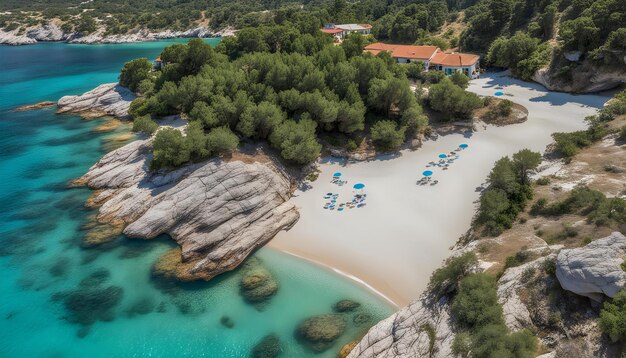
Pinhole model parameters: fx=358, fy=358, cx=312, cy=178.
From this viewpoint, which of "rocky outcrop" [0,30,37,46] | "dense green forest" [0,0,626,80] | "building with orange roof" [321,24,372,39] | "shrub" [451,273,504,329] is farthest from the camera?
"rocky outcrop" [0,30,37,46]

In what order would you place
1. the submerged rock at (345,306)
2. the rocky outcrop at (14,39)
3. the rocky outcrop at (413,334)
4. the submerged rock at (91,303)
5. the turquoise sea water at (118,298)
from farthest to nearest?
1. the rocky outcrop at (14,39)
2. the submerged rock at (91,303)
3. the submerged rock at (345,306)
4. the turquoise sea water at (118,298)
5. the rocky outcrop at (413,334)

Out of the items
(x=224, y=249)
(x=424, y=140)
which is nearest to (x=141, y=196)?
(x=224, y=249)

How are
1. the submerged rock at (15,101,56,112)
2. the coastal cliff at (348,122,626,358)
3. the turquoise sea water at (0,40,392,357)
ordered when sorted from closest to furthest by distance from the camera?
the coastal cliff at (348,122,626,358)
the turquoise sea water at (0,40,392,357)
the submerged rock at (15,101,56,112)

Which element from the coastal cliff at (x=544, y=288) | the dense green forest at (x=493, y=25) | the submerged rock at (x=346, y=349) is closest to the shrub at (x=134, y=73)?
the dense green forest at (x=493, y=25)

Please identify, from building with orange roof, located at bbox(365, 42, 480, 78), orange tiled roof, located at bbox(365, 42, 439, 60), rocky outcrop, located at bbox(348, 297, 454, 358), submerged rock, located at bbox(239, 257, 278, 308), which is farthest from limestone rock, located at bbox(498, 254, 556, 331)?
orange tiled roof, located at bbox(365, 42, 439, 60)

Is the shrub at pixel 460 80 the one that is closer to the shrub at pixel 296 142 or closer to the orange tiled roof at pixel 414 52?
the orange tiled roof at pixel 414 52

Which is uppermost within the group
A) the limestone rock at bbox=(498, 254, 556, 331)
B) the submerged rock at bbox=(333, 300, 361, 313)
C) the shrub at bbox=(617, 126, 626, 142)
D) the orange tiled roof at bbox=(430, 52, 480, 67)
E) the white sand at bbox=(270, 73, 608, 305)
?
the orange tiled roof at bbox=(430, 52, 480, 67)

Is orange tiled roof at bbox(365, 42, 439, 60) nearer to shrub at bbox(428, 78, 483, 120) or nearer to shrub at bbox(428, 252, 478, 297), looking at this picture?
shrub at bbox(428, 78, 483, 120)
